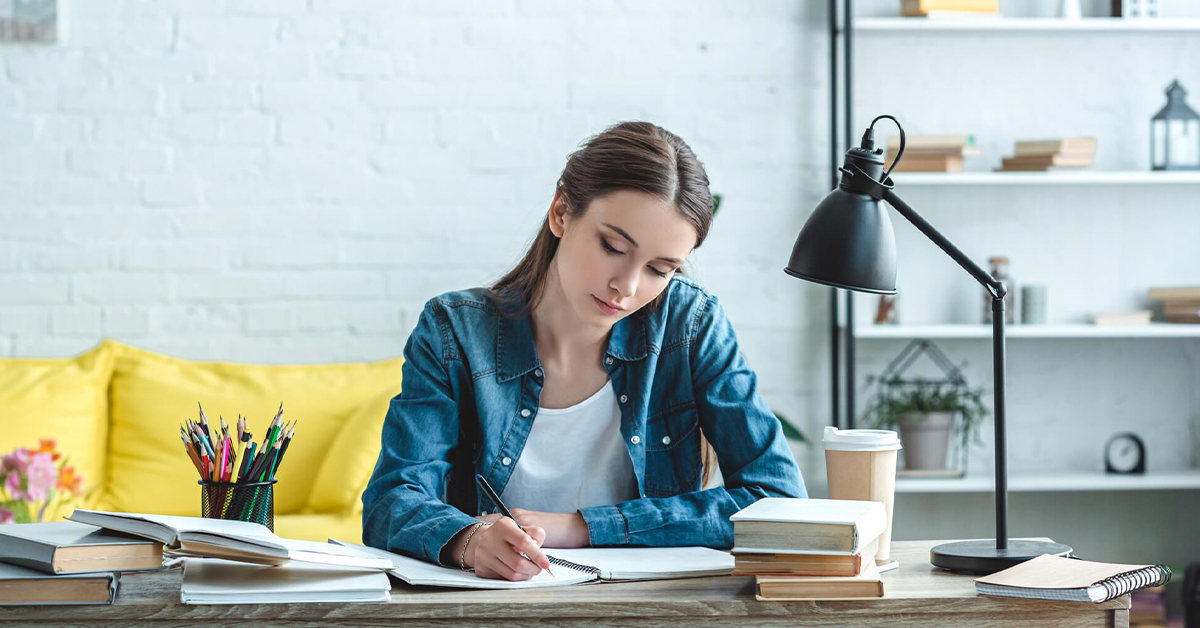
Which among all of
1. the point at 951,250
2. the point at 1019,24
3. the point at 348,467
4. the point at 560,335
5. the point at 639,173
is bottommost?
the point at 348,467

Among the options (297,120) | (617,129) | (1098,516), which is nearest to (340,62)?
(297,120)

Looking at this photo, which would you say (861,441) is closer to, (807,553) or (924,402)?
(807,553)

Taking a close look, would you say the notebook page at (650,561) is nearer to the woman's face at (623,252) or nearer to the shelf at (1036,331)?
the woman's face at (623,252)

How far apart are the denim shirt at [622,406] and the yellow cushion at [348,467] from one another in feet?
3.30

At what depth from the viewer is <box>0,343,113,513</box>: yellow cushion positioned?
253cm

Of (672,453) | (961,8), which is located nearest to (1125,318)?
(961,8)

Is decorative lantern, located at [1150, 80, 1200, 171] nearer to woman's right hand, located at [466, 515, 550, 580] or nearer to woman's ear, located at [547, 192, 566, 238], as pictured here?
woman's ear, located at [547, 192, 566, 238]

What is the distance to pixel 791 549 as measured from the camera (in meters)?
1.00

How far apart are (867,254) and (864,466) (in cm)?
23

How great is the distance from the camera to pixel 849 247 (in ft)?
3.76

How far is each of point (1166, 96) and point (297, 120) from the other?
7.78 feet

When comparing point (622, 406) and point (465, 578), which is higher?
point (622, 406)

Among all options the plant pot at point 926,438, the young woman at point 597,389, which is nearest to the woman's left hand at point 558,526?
the young woman at point 597,389

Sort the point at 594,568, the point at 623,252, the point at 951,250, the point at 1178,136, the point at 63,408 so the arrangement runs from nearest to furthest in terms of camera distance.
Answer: the point at 594,568 < the point at 951,250 < the point at 623,252 < the point at 63,408 < the point at 1178,136
